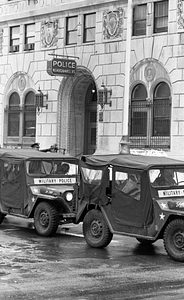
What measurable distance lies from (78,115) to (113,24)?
5.62 meters

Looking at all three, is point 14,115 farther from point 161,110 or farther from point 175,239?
point 175,239

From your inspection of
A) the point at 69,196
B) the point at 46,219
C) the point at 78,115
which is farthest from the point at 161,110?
the point at 46,219

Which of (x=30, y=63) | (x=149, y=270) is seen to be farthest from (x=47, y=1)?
(x=149, y=270)

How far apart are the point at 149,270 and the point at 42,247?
3.18 meters

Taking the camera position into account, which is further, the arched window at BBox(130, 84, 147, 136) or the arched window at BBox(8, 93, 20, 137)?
the arched window at BBox(8, 93, 20, 137)

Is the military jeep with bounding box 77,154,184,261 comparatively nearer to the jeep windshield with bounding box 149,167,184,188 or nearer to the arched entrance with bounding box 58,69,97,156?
the jeep windshield with bounding box 149,167,184,188

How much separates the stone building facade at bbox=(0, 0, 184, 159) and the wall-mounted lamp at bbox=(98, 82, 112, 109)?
93 millimetres

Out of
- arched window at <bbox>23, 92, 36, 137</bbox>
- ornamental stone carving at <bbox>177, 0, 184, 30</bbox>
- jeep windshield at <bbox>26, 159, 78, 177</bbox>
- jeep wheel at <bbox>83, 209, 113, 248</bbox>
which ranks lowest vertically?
jeep wheel at <bbox>83, 209, 113, 248</bbox>

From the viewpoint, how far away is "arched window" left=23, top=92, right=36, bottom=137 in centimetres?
3503

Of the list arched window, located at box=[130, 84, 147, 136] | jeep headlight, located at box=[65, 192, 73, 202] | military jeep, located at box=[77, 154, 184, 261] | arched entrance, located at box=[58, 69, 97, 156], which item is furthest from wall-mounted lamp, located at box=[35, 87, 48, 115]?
military jeep, located at box=[77, 154, 184, 261]

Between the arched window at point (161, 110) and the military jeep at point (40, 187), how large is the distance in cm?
1212

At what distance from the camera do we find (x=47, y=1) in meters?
34.4

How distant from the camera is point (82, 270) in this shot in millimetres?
11172

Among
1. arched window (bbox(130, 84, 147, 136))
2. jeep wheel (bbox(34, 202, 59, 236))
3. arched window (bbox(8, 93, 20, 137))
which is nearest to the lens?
jeep wheel (bbox(34, 202, 59, 236))
